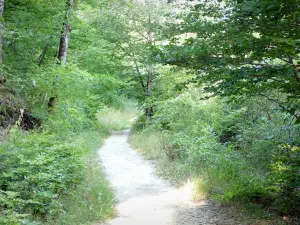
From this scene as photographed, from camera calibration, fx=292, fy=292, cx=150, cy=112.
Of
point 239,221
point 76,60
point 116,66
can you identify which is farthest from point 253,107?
point 116,66

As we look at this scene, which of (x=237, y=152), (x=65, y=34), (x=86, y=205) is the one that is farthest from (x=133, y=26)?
(x=86, y=205)

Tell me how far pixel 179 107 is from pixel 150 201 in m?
5.07

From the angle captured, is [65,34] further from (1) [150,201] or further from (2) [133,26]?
(2) [133,26]

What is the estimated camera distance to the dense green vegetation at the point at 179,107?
3775mm

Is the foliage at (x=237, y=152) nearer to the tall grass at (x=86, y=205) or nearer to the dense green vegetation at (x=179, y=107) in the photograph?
the dense green vegetation at (x=179, y=107)

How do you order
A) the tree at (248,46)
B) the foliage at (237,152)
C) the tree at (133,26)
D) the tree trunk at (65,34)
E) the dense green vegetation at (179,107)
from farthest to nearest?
the tree at (133,26) < the tree trunk at (65,34) < the foliage at (237,152) < the dense green vegetation at (179,107) < the tree at (248,46)

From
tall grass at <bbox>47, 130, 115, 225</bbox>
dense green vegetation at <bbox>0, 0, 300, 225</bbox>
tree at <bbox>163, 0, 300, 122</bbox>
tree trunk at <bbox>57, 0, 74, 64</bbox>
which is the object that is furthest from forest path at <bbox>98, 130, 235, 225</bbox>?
tree trunk at <bbox>57, 0, 74, 64</bbox>

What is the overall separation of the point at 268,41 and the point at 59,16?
801 centimetres

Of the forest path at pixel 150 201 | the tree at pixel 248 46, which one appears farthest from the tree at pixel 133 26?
the tree at pixel 248 46

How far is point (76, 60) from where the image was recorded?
13594 mm

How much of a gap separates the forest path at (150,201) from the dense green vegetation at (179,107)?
1.29ft

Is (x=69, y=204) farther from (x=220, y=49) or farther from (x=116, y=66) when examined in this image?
(x=116, y=66)

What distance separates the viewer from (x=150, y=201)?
22.5 ft

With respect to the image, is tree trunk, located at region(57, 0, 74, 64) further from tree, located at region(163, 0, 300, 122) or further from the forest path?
tree, located at region(163, 0, 300, 122)
